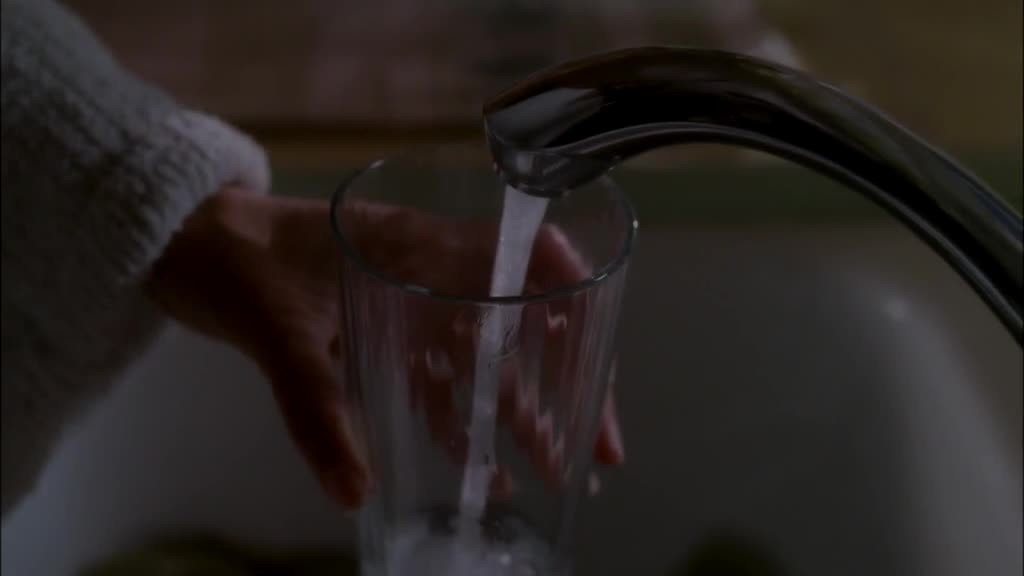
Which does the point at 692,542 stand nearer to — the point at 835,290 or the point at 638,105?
the point at 835,290

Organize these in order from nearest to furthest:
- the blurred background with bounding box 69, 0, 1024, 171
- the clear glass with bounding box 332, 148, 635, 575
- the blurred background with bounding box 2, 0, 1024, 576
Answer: the clear glass with bounding box 332, 148, 635, 575 < the blurred background with bounding box 2, 0, 1024, 576 < the blurred background with bounding box 69, 0, 1024, 171

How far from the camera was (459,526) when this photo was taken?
1.18 ft

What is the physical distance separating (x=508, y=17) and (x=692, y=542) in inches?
14.7

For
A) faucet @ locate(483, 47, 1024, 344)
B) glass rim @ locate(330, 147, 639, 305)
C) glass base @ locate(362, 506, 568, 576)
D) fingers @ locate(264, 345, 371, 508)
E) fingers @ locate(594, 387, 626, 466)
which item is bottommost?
glass base @ locate(362, 506, 568, 576)

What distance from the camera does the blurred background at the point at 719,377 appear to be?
1.50 feet

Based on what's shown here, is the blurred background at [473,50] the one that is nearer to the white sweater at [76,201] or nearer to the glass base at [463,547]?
the white sweater at [76,201]

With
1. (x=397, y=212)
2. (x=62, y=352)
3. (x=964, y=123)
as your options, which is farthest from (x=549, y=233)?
(x=964, y=123)

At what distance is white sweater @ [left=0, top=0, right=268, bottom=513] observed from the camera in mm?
394

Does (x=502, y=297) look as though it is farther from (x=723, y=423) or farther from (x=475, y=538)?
(x=723, y=423)

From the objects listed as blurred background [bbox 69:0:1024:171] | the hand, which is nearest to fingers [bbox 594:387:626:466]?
the hand

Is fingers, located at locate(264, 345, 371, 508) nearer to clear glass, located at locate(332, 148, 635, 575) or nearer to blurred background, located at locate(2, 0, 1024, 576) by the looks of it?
clear glass, located at locate(332, 148, 635, 575)

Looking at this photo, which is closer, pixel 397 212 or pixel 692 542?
pixel 397 212

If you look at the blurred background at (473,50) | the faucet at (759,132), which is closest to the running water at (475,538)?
the faucet at (759,132)

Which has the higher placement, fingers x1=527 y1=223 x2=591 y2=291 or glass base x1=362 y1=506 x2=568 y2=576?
fingers x1=527 y1=223 x2=591 y2=291
